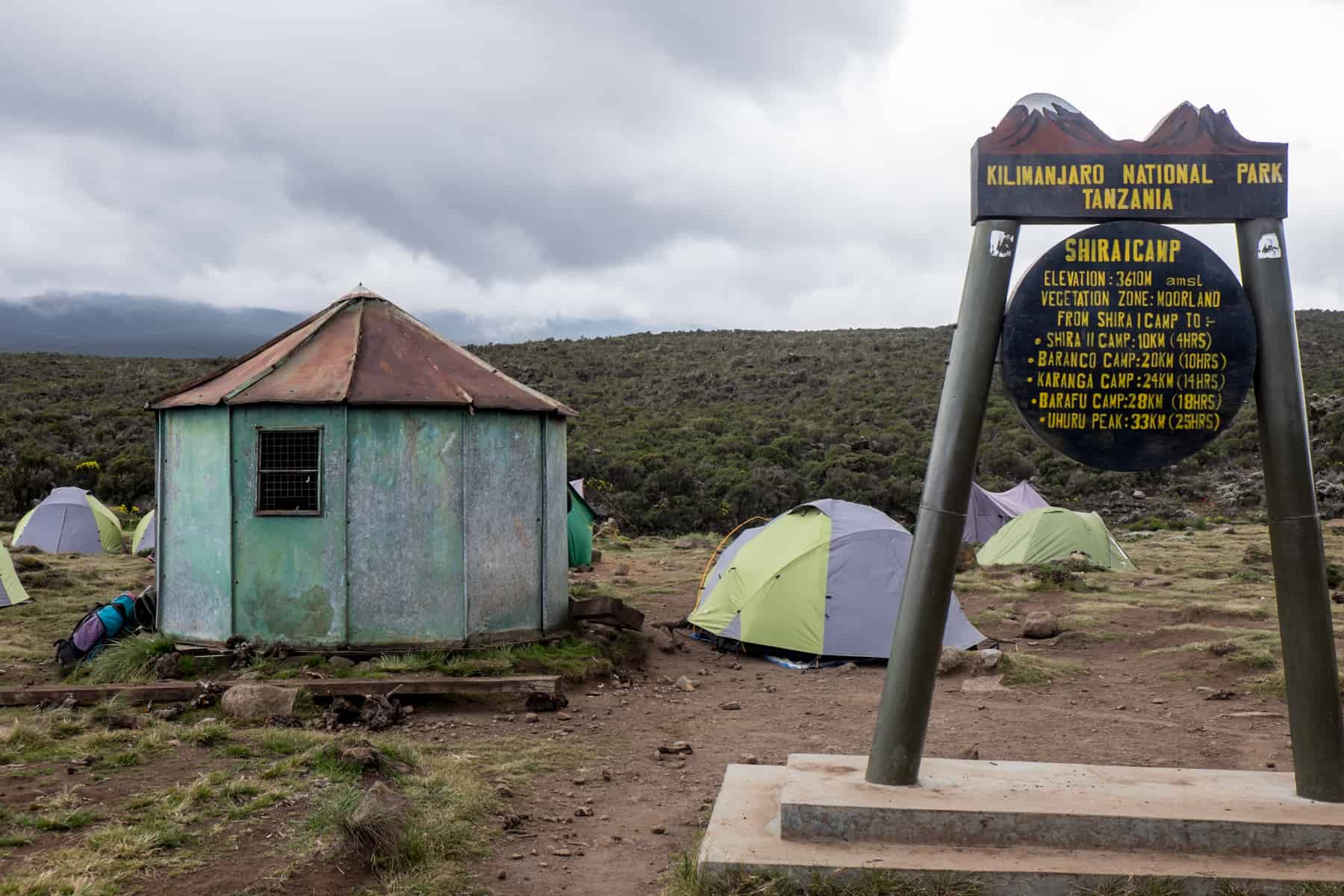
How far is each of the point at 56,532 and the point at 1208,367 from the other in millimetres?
21647

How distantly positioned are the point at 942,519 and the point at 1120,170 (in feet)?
6.52

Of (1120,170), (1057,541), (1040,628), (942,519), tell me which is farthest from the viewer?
(1057,541)

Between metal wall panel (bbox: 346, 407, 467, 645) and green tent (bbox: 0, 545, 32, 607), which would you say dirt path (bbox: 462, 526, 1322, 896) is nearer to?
metal wall panel (bbox: 346, 407, 467, 645)

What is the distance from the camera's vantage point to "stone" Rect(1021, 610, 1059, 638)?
43.8ft

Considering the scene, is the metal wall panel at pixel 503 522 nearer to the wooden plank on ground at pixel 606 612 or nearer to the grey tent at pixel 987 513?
the wooden plank on ground at pixel 606 612

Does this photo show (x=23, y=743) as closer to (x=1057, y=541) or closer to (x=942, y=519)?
(x=942, y=519)

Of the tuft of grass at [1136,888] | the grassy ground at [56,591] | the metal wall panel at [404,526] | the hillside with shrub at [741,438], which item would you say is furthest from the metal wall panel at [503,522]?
the hillside with shrub at [741,438]

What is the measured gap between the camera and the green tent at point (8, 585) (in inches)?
553

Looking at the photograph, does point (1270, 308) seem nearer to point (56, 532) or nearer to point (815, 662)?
point (815, 662)

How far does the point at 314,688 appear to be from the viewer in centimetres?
879

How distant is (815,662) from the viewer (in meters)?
11.6

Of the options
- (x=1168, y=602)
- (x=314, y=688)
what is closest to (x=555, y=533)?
(x=314, y=688)

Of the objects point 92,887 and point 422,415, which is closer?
point 92,887

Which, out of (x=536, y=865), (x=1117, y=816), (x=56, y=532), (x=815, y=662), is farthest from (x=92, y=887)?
(x=56, y=532)
